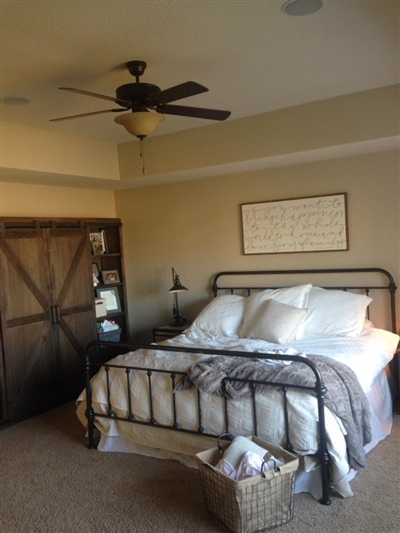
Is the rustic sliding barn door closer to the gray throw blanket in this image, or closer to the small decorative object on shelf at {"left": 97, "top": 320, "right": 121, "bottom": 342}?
the small decorative object on shelf at {"left": 97, "top": 320, "right": 121, "bottom": 342}

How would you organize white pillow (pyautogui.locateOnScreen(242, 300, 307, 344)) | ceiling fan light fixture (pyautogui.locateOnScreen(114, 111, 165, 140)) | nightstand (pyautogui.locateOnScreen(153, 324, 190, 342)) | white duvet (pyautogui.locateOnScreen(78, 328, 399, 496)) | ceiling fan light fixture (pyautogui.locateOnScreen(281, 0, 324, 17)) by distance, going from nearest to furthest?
1. ceiling fan light fixture (pyautogui.locateOnScreen(281, 0, 324, 17))
2. white duvet (pyautogui.locateOnScreen(78, 328, 399, 496))
3. ceiling fan light fixture (pyautogui.locateOnScreen(114, 111, 165, 140))
4. white pillow (pyautogui.locateOnScreen(242, 300, 307, 344))
5. nightstand (pyautogui.locateOnScreen(153, 324, 190, 342))

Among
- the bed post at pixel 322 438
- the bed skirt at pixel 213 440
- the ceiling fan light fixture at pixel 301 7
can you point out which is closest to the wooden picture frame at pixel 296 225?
the bed skirt at pixel 213 440

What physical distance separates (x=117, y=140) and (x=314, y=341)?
9.02ft

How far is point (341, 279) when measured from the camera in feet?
13.8

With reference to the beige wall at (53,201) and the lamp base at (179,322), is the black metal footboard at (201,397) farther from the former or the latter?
the beige wall at (53,201)

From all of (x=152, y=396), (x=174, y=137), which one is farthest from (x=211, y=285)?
(x=152, y=396)

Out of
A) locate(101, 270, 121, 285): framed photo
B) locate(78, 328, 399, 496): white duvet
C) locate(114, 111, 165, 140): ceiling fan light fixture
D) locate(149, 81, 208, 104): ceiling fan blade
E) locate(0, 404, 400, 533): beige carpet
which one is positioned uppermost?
locate(149, 81, 208, 104): ceiling fan blade

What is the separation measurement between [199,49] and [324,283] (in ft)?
8.05

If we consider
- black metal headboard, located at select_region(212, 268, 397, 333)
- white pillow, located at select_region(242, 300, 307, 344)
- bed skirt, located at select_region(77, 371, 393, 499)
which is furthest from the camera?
black metal headboard, located at select_region(212, 268, 397, 333)

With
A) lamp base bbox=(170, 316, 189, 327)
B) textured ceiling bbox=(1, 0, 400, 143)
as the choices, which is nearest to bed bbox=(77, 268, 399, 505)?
lamp base bbox=(170, 316, 189, 327)

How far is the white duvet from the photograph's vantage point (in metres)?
2.55

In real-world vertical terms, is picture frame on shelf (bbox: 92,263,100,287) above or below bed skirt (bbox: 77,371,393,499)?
above

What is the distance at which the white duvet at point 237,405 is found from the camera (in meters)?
2.55

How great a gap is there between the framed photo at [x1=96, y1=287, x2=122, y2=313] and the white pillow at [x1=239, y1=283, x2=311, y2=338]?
5.69 ft
